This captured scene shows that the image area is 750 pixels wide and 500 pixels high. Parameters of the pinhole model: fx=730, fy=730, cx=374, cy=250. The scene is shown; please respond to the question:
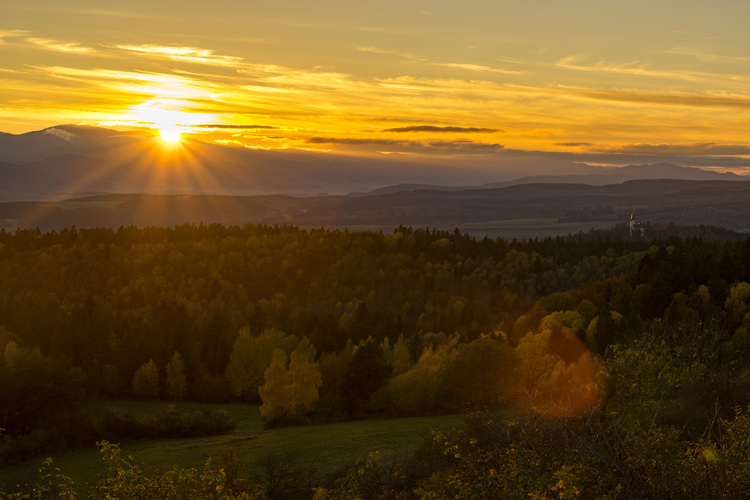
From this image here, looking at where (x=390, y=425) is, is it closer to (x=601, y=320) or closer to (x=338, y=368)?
(x=338, y=368)

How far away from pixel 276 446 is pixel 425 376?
82.5 ft

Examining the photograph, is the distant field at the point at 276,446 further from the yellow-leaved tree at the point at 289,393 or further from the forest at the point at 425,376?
the forest at the point at 425,376

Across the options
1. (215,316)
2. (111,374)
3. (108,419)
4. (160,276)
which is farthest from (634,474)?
(160,276)

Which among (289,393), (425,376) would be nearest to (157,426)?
(289,393)

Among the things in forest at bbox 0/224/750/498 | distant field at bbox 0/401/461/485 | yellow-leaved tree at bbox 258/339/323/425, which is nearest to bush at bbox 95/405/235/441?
forest at bbox 0/224/750/498

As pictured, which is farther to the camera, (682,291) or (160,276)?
(160,276)

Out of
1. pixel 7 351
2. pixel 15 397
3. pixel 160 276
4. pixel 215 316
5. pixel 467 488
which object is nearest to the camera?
pixel 467 488

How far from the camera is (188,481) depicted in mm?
28172

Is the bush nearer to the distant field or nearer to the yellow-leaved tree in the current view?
the distant field

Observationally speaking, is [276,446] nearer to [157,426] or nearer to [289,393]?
[289,393]

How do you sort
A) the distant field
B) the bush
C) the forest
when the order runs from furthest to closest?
the bush, the distant field, the forest

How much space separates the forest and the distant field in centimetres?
412

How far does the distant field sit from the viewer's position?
205ft

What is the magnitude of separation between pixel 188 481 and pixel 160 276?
168 meters
